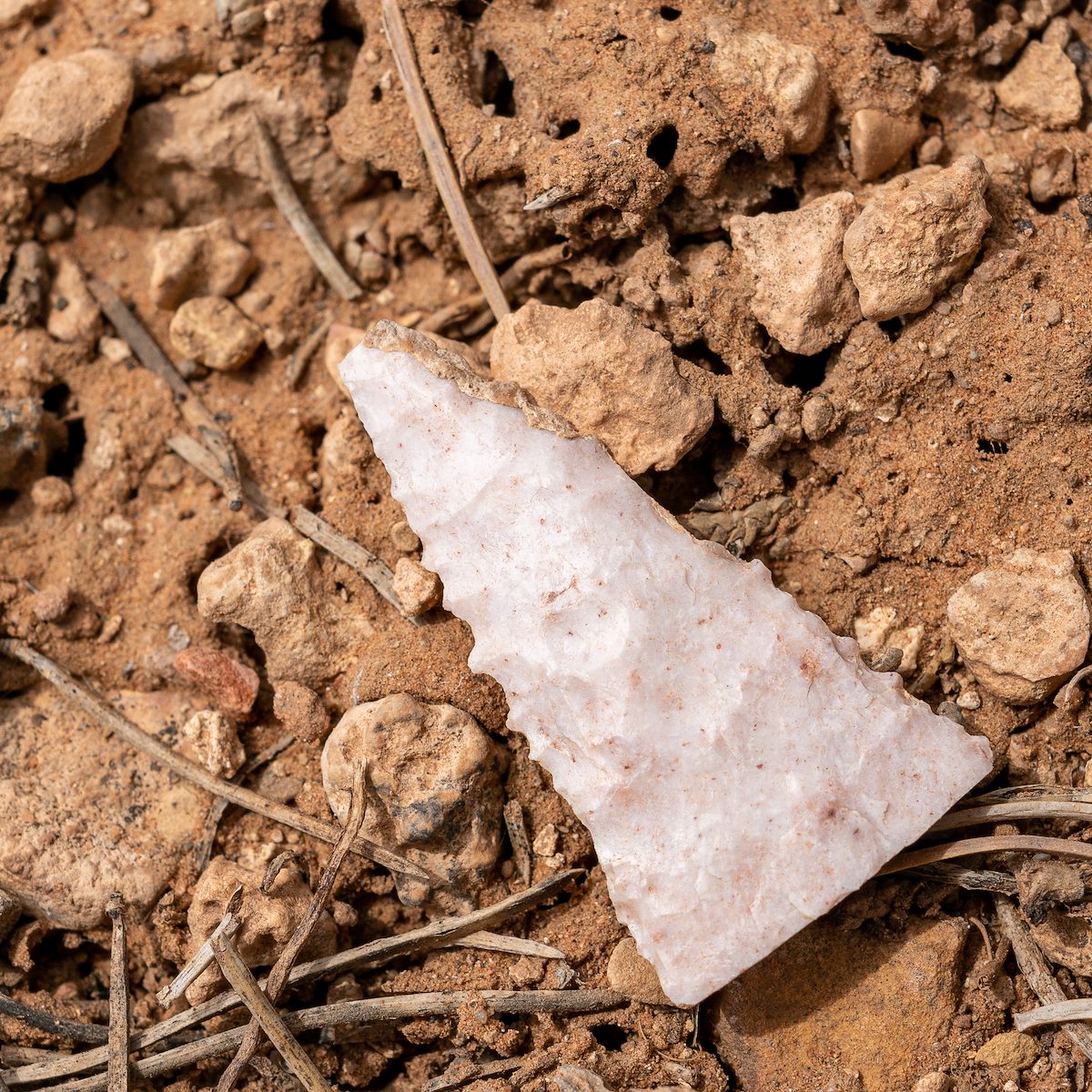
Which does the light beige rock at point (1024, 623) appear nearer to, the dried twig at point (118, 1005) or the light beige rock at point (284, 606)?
the light beige rock at point (284, 606)

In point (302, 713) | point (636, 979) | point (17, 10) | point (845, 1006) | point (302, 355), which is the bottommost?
point (845, 1006)

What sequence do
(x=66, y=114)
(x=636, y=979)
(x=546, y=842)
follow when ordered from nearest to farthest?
1. (x=636, y=979)
2. (x=546, y=842)
3. (x=66, y=114)

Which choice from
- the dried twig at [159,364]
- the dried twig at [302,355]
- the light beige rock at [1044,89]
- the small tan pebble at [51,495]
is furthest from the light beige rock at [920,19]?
the small tan pebble at [51,495]

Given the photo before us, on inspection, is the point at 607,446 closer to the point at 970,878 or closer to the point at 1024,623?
the point at 1024,623

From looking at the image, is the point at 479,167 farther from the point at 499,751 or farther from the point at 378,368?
the point at 499,751

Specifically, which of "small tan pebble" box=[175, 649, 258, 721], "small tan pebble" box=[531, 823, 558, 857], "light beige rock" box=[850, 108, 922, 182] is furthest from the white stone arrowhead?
"light beige rock" box=[850, 108, 922, 182]

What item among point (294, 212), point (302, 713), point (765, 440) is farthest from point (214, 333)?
point (765, 440)

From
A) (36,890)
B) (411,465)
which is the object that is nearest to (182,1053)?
(36,890)
